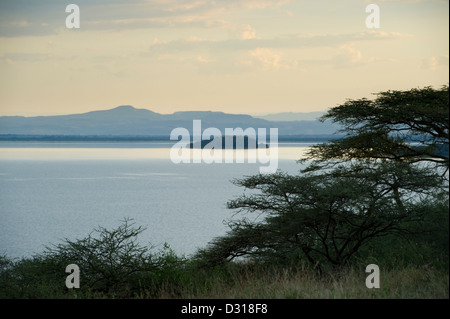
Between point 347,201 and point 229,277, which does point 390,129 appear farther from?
point 229,277

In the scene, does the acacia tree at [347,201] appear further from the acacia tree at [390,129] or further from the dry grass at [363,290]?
the dry grass at [363,290]

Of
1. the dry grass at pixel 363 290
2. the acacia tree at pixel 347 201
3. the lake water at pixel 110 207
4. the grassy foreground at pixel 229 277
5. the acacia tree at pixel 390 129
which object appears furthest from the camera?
the lake water at pixel 110 207

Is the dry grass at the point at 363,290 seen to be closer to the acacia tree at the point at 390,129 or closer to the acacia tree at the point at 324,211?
the acacia tree at the point at 324,211

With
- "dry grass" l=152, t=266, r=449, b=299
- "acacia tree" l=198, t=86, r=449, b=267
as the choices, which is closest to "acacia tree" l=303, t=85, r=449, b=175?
"acacia tree" l=198, t=86, r=449, b=267

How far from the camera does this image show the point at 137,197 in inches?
3474

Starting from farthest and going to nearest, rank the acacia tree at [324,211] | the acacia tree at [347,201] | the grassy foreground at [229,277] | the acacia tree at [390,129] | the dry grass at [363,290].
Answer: the acacia tree at [390,129]
the acacia tree at [347,201]
the acacia tree at [324,211]
the grassy foreground at [229,277]
the dry grass at [363,290]

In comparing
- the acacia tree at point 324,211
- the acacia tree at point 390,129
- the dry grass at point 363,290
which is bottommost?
the dry grass at point 363,290

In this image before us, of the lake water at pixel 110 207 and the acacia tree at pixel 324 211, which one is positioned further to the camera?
the lake water at pixel 110 207

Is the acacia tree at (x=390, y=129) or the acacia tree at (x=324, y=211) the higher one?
the acacia tree at (x=390, y=129)

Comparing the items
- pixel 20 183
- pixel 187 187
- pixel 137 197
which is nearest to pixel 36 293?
pixel 137 197

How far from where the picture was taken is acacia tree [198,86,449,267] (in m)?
16.2

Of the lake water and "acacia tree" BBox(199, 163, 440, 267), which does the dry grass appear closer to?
"acacia tree" BBox(199, 163, 440, 267)

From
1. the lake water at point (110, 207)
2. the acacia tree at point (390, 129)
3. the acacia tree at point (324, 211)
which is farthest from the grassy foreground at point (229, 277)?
the lake water at point (110, 207)

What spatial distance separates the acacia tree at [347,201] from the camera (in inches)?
637
